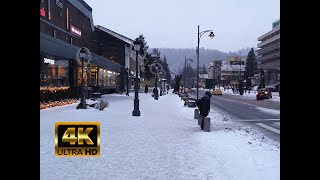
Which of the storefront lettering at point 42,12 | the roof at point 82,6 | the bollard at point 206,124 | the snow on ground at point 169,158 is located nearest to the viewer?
the snow on ground at point 169,158

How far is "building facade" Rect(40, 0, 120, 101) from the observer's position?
25.8m

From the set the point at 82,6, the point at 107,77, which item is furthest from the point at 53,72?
the point at 107,77

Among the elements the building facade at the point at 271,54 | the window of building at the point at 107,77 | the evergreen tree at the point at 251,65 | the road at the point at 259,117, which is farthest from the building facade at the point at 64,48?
the evergreen tree at the point at 251,65

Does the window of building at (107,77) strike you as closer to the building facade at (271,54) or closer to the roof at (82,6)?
the roof at (82,6)

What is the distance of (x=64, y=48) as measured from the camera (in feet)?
95.0

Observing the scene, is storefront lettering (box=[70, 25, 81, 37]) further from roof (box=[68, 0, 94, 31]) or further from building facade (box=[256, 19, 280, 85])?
building facade (box=[256, 19, 280, 85])

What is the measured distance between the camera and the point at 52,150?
802cm

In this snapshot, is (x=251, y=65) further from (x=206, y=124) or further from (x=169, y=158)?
(x=169, y=158)

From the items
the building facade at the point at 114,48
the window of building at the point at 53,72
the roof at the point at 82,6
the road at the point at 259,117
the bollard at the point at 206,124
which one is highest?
the roof at the point at 82,6

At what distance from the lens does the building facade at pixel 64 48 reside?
1014 inches

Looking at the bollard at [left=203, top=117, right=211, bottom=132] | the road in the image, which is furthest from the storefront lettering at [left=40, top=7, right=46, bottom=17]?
the bollard at [left=203, top=117, right=211, bottom=132]
